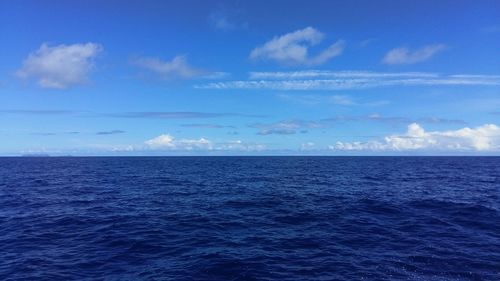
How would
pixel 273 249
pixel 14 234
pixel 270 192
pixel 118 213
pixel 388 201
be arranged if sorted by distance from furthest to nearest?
1. pixel 270 192
2. pixel 388 201
3. pixel 118 213
4. pixel 14 234
5. pixel 273 249

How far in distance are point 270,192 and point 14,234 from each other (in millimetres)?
28340

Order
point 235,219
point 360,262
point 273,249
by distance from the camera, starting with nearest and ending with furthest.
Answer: point 360,262 < point 273,249 < point 235,219

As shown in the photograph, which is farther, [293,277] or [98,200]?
[98,200]

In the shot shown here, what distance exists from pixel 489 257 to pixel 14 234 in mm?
29271

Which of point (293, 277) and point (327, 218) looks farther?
point (327, 218)

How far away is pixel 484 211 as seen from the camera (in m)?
29.7

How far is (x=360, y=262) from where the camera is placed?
17547 millimetres

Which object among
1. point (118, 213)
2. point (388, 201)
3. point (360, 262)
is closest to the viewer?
point (360, 262)

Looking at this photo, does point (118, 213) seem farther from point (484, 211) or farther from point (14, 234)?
point (484, 211)

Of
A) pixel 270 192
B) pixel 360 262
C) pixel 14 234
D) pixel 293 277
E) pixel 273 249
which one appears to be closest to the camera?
pixel 293 277

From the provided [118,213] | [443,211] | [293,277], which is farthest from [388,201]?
[118,213]

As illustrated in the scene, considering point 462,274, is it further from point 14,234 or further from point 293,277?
point 14,234

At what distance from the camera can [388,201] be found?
3503cm

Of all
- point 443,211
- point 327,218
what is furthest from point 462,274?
point 443,211
